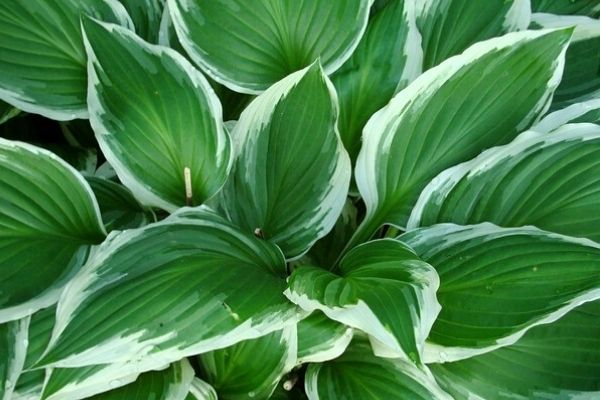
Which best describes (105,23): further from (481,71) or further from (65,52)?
(481,71)

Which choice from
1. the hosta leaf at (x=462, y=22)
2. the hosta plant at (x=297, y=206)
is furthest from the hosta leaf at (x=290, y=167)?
the hosta leaf at (x=462, y=22)

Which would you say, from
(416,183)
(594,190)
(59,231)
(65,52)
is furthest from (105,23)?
(594,190)

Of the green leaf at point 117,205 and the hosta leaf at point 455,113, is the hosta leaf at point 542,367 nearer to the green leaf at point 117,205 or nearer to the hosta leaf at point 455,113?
the hosta leaf at point 455,113

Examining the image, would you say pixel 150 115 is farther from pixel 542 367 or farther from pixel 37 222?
pixel 542 367

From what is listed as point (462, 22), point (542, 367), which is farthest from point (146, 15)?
point (542, 367)

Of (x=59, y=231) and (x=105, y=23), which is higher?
(x=105, y=23)

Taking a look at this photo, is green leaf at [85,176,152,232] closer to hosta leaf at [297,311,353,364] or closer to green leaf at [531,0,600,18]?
hosta leaf at [297,311,353,364]
